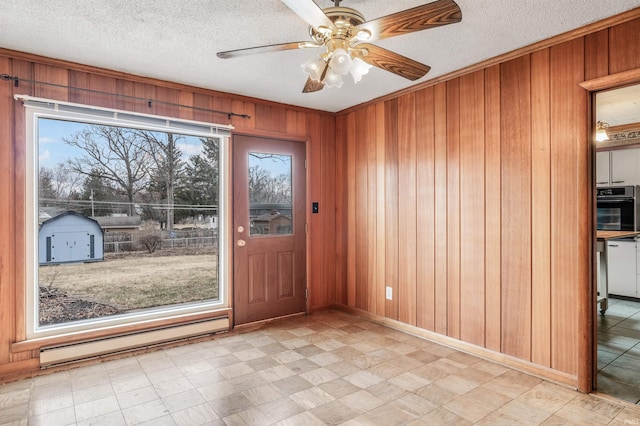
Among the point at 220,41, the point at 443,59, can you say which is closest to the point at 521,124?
the point at 443,59

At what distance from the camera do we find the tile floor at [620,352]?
253cm

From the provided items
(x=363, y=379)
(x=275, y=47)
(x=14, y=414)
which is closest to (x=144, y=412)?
(x=14, y=414)

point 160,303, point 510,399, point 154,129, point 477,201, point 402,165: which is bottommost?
point 510,399

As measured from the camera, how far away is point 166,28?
7.98ft

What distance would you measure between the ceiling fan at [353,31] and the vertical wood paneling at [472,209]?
45.0 inches

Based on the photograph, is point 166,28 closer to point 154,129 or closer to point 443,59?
point 154,129

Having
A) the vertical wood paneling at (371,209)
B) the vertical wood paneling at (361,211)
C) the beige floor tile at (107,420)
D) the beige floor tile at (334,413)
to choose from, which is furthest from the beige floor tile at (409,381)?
the beige floor tile at (107,420)

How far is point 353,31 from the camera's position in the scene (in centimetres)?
185

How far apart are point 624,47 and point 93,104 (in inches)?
155

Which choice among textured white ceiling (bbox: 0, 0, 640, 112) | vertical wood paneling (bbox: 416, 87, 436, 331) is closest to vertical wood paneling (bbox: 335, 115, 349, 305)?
vertical wood paneling (bbox: 416, 87, 436, 331)

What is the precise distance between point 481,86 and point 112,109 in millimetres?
3159

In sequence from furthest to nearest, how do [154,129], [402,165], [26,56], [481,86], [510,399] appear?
[402,165]
[154,129]
[481,86]
[26,56]
[510,399]

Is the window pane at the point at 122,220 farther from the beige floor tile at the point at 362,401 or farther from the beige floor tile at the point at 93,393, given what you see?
the beige floor tile at the point at 362,401

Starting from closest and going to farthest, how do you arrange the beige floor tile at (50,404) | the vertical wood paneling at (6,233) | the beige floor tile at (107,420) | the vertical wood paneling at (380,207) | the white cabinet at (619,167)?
the beige floor tile at (107,420), the beige floor tile at (50,404), the vertical wood paneling at (6,233), the vertical wood paneling at (380,207), the white cabinet at (619,167)
